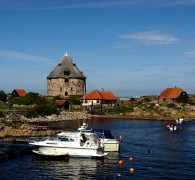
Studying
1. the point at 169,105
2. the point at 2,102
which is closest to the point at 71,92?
the point at 2,102

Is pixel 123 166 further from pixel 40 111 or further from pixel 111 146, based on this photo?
pixel 40 111

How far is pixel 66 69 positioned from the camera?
10075 centimetres

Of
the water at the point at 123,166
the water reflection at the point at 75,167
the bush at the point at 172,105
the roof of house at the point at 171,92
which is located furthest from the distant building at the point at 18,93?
the water reflection at the point at 75,167

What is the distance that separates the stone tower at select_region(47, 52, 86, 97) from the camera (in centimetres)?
10025

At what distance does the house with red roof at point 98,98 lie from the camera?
93.1 m

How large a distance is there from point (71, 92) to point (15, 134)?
54733 millimetres

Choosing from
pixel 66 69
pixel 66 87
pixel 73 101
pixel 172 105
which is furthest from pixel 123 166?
pixel 66 69

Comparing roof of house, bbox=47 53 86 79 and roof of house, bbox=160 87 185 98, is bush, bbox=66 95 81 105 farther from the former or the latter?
roof of house, bbox=160 87 185 98

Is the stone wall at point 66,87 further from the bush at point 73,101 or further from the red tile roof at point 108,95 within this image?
the red tile roof at point 108,95

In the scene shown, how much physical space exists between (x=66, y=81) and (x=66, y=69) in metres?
3.96

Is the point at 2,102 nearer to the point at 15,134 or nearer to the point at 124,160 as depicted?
the point at 15,134

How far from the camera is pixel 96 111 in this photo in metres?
89.5

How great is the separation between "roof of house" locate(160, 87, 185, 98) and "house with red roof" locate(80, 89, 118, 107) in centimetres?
1782

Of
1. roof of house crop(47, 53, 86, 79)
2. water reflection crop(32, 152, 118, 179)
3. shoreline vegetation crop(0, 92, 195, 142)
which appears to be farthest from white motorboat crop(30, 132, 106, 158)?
roof of house crop(47, 53, 86, 79)
